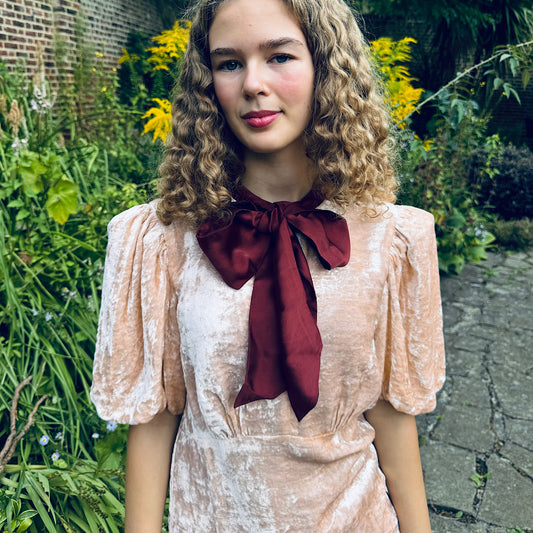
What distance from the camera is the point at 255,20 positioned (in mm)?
954

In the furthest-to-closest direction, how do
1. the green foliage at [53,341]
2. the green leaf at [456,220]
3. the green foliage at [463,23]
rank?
the green foliage at [463,23] → the green leaf at [456,220] → the green foliage at [53,341]

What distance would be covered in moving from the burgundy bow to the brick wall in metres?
3.74

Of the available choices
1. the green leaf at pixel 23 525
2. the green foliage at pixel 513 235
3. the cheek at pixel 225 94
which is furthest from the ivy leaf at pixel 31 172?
the green foliage at pixel 513 235

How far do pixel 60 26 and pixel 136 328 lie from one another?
20.6 feet

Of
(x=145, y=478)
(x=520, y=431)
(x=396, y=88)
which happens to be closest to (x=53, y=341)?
(x=145, y=478)

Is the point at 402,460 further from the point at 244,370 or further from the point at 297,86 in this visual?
the point at 297,86

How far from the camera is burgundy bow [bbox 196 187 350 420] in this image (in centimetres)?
97

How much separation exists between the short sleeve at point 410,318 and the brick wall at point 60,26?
152 inches

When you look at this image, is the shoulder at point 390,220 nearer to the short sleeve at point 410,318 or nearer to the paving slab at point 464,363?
the short sleeve at point 410,318

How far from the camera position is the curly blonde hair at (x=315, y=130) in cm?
103

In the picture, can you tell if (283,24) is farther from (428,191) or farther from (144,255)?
(428,191)

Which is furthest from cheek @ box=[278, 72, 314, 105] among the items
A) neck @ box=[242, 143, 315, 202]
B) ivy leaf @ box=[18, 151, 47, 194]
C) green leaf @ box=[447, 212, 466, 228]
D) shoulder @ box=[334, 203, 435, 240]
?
green leaf @ box=[447, 212, 466, 228]

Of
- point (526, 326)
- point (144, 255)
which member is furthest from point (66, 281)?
point (526, 326)

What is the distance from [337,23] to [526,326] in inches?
168
